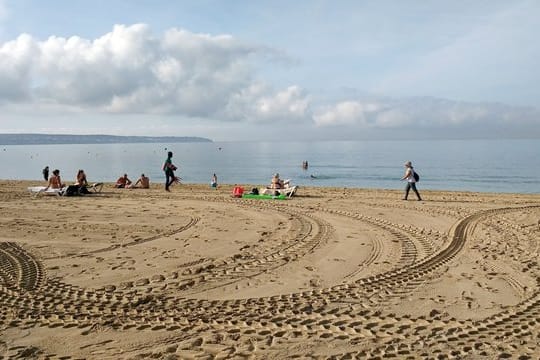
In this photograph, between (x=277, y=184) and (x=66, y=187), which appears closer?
(x=66, y=187)

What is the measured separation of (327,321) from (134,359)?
7.61 ft

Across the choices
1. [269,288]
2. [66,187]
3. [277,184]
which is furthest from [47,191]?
[269,288]

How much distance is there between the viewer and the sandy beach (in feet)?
15.1

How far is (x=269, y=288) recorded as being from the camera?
6375 millimetres

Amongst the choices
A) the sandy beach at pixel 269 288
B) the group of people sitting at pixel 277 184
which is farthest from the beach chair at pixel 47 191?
the group of people sitting at pixel 277 184

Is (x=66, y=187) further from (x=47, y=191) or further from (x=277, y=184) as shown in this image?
(x=277, y=184)

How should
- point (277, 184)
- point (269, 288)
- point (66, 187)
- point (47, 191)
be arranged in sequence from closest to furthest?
1. point (269, 288)
2. point (47, 191)
3. point (66, 187)
4. point (277, 184)

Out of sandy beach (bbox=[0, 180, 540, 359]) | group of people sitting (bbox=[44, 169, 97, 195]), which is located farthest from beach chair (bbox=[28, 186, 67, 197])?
sandy beach (bbox=[0, 180, 540, 359])

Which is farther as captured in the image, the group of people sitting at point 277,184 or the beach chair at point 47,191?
the group of people sitting at point 277,184

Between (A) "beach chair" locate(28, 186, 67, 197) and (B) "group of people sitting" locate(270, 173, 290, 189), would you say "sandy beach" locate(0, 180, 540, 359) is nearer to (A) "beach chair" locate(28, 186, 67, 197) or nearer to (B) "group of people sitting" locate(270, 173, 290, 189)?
(A) "beach chair" locate(28, 186, 67, 197)

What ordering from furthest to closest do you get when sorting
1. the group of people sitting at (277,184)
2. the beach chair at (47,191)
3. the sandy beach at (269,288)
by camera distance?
the group of people sitting at (277,184) < the beach chair at (47,191) < the sandy beach at (269,288)

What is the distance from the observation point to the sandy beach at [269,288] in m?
4.60

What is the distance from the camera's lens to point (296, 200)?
671 inches

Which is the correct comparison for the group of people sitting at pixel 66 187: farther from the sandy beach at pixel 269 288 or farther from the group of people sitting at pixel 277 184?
the group of people sitting at pixel 277 184
